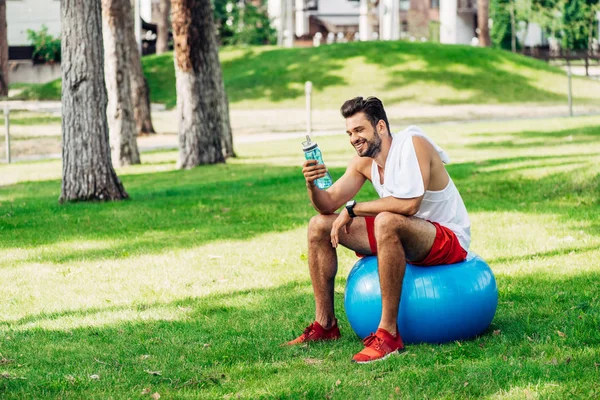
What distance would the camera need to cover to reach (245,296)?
8258 mm

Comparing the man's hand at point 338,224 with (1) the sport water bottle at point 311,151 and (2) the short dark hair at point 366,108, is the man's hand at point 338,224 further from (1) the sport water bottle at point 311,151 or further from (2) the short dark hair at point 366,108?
(2) the short dark hair at point 366,108

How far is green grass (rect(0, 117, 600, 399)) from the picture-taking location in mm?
5641

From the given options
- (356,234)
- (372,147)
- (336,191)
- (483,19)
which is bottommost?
(356,234)

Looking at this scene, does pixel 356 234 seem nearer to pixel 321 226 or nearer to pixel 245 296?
pixel 321 226

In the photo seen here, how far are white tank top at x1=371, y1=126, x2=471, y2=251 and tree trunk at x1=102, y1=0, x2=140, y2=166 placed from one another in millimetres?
14592

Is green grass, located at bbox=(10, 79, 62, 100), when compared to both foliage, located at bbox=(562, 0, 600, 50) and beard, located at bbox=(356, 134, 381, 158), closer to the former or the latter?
foliage, located at bbox=(562, 0, 600, 50)

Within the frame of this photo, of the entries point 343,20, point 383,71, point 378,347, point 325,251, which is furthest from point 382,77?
point 378,347

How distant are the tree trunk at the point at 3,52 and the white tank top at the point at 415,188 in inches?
1365

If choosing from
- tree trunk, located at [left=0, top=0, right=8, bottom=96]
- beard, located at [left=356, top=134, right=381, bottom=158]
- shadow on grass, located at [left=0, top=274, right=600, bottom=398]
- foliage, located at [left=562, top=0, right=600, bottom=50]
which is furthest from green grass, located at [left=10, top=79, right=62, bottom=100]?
beard, located at [left=356, top=134, right=381, bottom=158]

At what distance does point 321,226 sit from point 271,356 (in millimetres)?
900

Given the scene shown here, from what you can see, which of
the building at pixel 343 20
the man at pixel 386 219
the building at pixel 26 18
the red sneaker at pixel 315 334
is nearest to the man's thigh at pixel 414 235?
the man at pixel 386 219

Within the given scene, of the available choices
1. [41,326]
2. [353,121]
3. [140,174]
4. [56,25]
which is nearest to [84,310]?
[41,326]

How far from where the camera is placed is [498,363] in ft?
19.0

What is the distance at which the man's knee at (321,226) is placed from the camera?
6469mm
